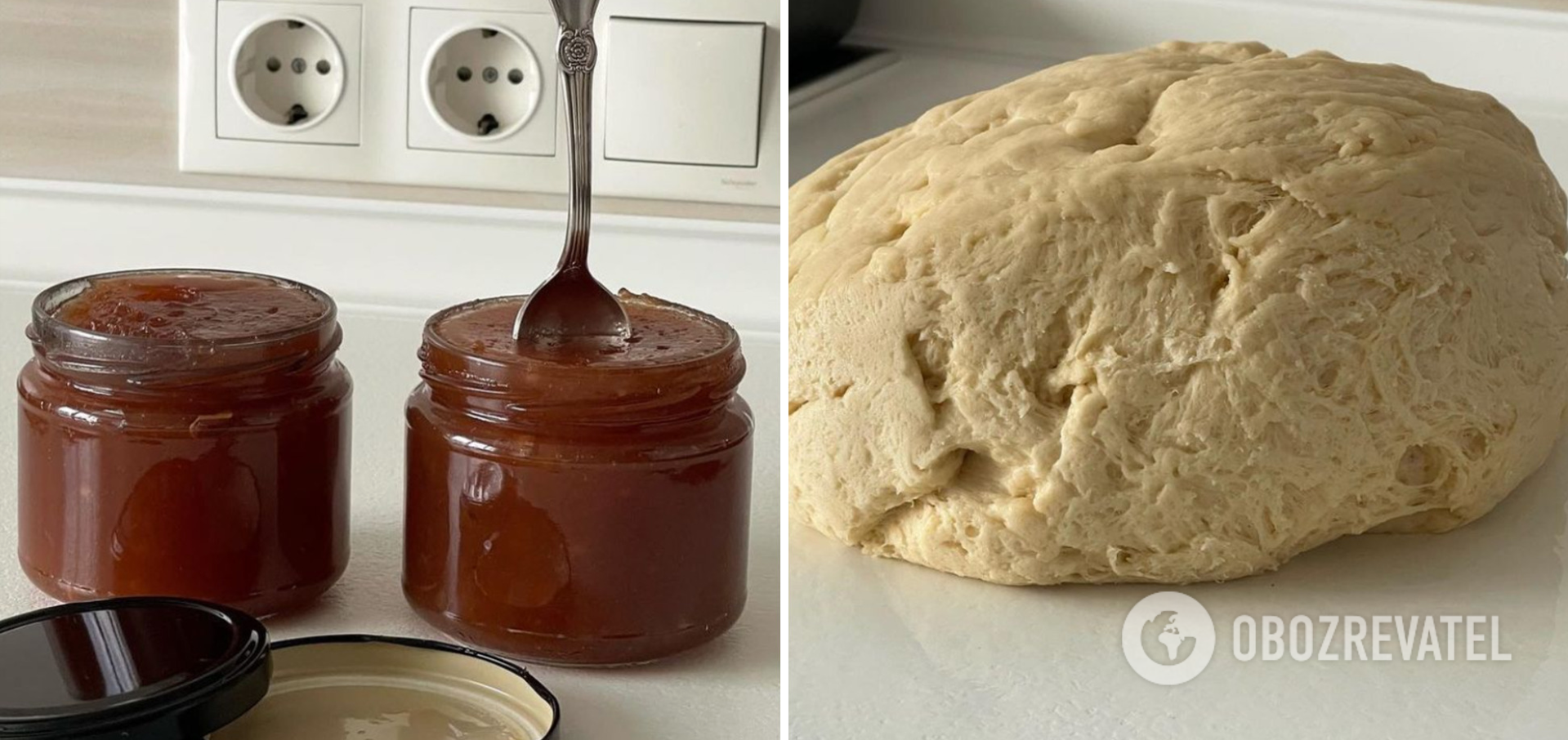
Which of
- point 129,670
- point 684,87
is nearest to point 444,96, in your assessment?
point 684,87

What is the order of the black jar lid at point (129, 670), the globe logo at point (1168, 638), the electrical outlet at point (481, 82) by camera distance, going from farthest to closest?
the electrical outlet at point (481, 82) < the globe logo at point (1168, 638) < the black jar lid at point (129, 670)

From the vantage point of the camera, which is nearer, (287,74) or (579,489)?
(579,489)

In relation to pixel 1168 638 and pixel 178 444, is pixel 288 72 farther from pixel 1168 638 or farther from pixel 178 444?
pixel 1168 638

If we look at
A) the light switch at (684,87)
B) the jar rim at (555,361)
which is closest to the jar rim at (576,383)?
the jar rim at (555,361)

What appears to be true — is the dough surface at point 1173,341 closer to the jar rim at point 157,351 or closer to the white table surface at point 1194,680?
the white table surface at point 1194,680

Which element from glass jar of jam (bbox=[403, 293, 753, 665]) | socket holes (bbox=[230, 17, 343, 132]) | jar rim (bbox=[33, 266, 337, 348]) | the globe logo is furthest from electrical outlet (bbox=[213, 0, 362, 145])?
the globe logo

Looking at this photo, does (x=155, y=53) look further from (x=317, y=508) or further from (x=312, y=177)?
(x=317, y=508)

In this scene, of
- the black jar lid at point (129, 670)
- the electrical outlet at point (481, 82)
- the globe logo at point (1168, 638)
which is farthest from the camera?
the electrical outlet at point (481, 82)
